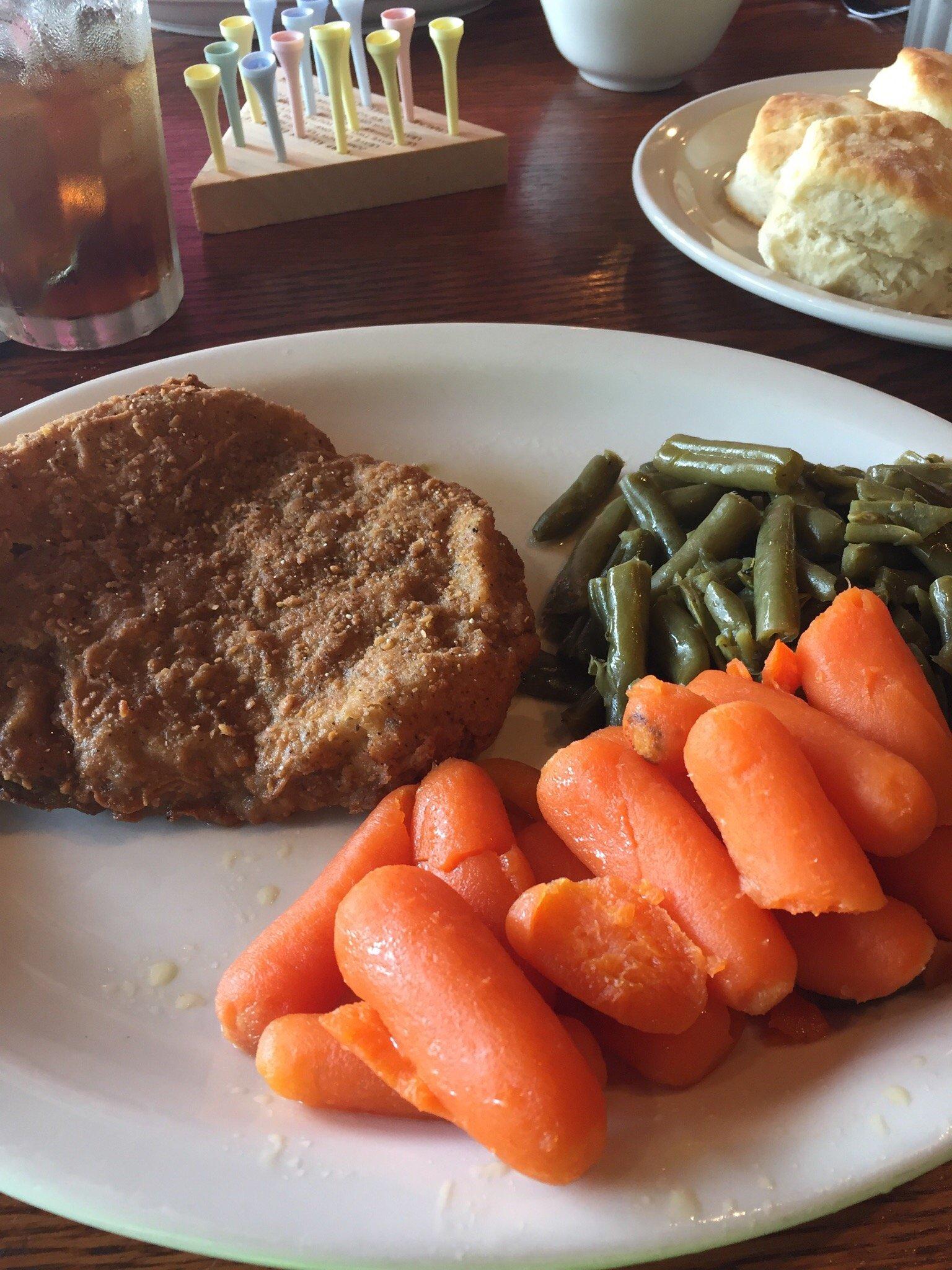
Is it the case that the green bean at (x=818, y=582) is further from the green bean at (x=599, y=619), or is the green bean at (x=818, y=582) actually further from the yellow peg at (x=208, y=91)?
the yellow peg at (x=208, y=91)

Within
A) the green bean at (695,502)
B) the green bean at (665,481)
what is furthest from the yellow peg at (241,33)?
the green bean at (695,502)

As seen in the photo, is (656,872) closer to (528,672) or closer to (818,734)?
(818,734)

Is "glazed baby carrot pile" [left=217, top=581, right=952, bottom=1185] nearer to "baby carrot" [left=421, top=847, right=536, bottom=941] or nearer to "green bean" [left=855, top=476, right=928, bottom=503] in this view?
"baby carrot" [left=421, top=847, right=536, bottom=941]

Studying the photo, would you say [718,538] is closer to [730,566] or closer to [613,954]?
[730,566]

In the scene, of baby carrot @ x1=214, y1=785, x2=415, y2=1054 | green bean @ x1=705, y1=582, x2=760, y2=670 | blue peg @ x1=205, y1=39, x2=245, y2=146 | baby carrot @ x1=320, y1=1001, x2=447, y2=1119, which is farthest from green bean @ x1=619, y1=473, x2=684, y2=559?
blue peg @ x1=205, y1=39, x2=245, y2=146

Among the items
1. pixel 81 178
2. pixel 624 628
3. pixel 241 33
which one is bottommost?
pixel 624 628

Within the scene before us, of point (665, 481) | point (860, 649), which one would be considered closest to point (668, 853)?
point (860, 649)
